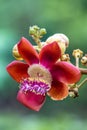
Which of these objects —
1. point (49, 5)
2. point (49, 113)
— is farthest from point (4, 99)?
point (49, 5)

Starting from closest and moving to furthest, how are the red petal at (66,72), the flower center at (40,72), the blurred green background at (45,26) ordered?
the red petal at (66,72) < the flower center at (40,72) < the blurred green background at (45,26)

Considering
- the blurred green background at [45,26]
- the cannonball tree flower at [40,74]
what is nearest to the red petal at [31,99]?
the cannonball tree flower at [40,74]

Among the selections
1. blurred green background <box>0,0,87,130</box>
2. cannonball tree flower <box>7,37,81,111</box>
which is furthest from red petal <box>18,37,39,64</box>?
blurred green background <box>0,0,87,130</box>

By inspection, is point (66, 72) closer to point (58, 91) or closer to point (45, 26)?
point (58, 91)

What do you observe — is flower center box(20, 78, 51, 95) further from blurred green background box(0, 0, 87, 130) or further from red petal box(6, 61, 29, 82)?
blurred green background box(0, 0, 87, 130)

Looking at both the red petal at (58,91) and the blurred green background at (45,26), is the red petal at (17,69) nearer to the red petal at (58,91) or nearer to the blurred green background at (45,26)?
the red petal at (58,91)

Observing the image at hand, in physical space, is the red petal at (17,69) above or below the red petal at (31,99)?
above
